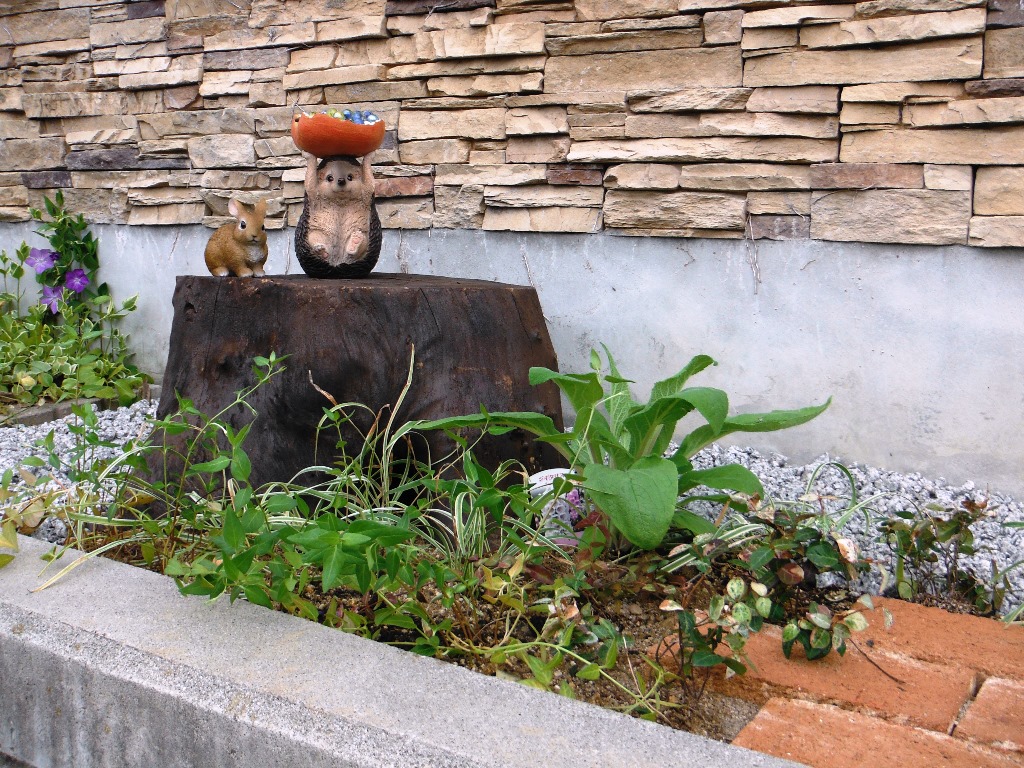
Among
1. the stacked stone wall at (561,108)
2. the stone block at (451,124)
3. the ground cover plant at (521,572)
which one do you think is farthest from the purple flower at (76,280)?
the ground cover plant at (521,572)

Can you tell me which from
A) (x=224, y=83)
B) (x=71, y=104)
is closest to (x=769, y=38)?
(x=224, y=83)

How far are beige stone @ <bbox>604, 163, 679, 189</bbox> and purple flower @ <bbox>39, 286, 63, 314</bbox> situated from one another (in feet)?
8.57

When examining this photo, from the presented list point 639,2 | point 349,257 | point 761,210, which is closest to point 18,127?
point 349,257

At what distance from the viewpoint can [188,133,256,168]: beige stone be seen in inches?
139

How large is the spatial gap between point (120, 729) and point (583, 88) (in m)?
2.37

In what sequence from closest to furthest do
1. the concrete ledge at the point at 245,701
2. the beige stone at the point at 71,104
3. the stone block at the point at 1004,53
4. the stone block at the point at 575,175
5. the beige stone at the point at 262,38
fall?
the concrete ledge at the point at 245,701 → the stone block at the point at 1004,53 → the stone block at the point at 575,175 → the beige stone at the point at 262,38 → the beige stone at the point at 71,104

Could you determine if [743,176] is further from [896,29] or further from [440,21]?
[440,21]

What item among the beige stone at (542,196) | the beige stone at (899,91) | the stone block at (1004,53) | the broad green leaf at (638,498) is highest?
the stone block at (1004,53)

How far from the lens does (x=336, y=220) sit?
102 inches

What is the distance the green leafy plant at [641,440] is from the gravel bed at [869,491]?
13.7 inches

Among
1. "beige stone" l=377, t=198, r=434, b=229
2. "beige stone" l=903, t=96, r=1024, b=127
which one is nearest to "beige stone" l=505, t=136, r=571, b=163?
"beige stone" l=377, t=198, r=434, b=229

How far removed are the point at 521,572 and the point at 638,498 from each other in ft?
0.90

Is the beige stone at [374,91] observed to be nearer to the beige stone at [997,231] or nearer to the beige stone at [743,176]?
the beige stone at [743,176]

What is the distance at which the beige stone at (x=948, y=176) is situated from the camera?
2.44m
